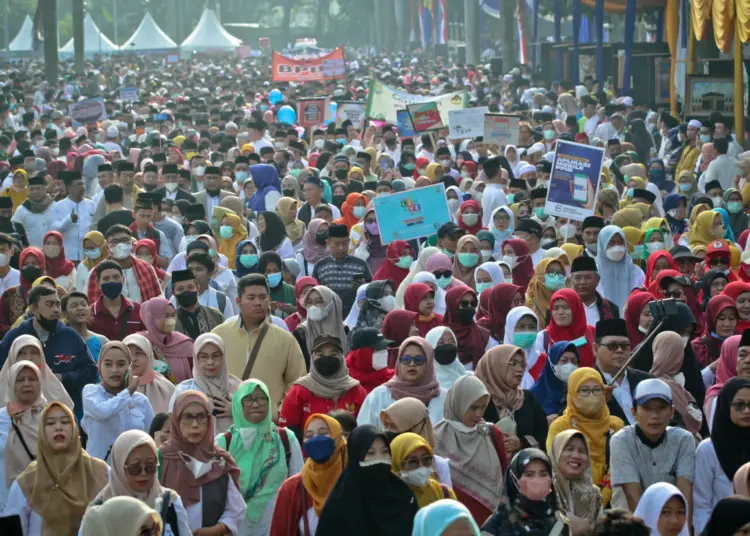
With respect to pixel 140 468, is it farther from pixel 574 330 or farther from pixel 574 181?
pixel 574 181

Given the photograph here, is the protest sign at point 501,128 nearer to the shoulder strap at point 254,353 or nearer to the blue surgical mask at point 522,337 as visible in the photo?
the blue surgical mask at point 522,337

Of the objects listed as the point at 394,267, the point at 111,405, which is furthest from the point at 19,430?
the point at 394,267

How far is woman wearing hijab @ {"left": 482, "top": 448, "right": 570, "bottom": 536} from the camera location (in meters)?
5.32

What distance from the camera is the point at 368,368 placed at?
7.94 m

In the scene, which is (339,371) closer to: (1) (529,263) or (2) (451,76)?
(1) (529,263)

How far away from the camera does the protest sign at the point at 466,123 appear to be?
64.5ft

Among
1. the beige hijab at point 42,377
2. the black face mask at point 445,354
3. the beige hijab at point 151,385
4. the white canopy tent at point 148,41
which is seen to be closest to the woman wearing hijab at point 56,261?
the beige hijab at point 151,385

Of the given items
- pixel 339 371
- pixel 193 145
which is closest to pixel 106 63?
pixel 193 145

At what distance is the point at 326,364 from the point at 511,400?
852 millimetres

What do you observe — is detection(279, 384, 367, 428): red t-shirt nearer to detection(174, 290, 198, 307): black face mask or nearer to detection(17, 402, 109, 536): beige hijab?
detection(17, 402, 109, 536): beige hijab

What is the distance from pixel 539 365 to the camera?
27.8 feet

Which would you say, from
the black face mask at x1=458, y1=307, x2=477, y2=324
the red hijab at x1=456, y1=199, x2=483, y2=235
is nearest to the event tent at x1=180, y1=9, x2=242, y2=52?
the red hijab at x1=456, y1=199, x2=483, y2=235

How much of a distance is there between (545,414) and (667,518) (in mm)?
1849

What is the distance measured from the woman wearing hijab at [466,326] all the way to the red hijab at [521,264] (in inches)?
85.6
